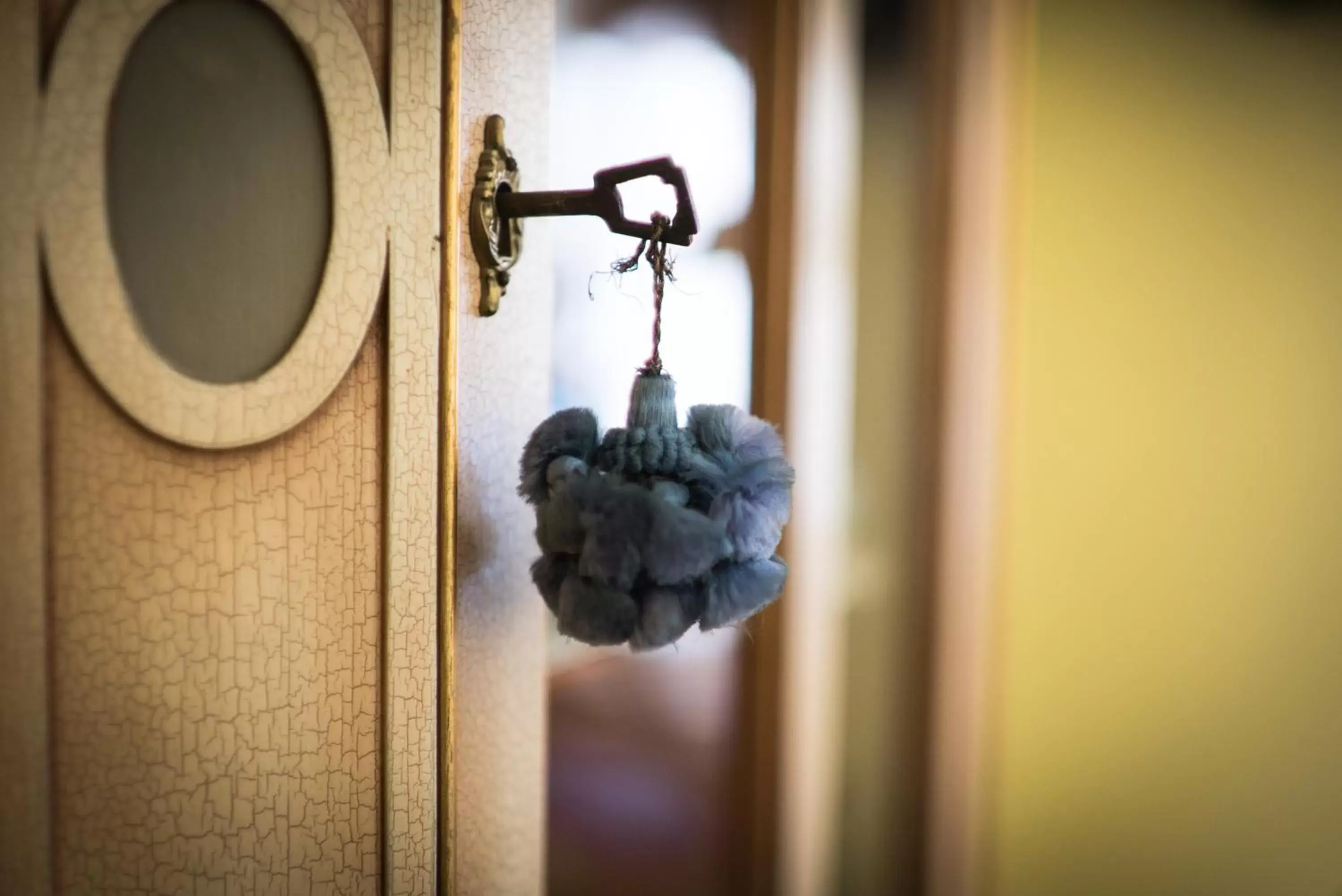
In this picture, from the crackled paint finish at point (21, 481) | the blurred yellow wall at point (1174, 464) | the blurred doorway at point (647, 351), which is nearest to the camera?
the crackled paint finish at point (21, 481)

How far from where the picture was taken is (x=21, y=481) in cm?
32

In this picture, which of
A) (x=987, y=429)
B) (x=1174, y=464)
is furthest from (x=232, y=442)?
(x=1174, y=464)

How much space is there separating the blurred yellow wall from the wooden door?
33.5 inches

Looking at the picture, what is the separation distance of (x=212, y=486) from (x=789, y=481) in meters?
0.35

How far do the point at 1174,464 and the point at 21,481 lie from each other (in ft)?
4.51

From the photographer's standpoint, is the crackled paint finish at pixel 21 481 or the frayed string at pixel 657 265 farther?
the frayed string at pixel 657 265

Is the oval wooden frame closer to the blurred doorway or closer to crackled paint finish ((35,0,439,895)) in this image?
crackled paint finish ((35,0,439,895))

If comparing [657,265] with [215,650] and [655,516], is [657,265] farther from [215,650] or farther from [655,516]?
[215,650]

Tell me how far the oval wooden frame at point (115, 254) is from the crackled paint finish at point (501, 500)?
0.28 ft

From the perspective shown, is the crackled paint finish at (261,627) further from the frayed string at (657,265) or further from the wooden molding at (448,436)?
the frayed string at (657,265)

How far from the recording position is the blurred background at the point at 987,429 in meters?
0.94

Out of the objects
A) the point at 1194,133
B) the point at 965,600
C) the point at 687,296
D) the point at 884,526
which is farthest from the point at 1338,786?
the point at 687,296

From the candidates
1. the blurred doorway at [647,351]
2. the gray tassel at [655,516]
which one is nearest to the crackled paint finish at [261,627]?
the gray tassel at [655,516]

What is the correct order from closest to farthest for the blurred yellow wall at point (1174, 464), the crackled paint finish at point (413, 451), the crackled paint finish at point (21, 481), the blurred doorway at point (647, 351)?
the crackled paint finish at point (21, 481) < the crackled paint finish at point (413, 451) < the blurred doorway at point (647, 351) < the blurred yellow wall at point (1174, 464)
